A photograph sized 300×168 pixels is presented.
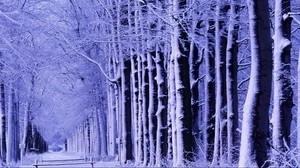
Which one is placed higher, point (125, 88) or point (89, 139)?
point (125, 88)

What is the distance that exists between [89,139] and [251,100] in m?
42.4

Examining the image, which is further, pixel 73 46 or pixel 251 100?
pixel 73 46

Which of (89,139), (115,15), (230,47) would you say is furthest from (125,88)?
(89,139)

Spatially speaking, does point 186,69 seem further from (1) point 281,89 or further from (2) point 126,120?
(2) point 126,120

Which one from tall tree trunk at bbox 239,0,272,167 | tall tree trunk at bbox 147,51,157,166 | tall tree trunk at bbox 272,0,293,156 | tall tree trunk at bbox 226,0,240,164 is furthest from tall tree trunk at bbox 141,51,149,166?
Result: tall tree trunk at bbox 239,0,272,167

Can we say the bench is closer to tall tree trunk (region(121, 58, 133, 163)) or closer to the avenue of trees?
tall tree trunk (region(121, 58, 133, 163))

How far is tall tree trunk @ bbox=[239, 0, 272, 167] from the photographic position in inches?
304

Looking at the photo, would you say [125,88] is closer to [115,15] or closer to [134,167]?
[115,15]

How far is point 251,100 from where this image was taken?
7797 mm

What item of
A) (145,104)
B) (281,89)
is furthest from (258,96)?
(145,104)

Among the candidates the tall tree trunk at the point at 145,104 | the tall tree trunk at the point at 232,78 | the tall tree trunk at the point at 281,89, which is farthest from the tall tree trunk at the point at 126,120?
the tall tree trunk at the point at 281,89

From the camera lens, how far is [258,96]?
7.79 metres

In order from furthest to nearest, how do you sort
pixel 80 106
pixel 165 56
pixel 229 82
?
pixel 80 106 < pixel 165 56 < pixel 229 82

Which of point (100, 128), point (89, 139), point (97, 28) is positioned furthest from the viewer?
point (89, 139)
